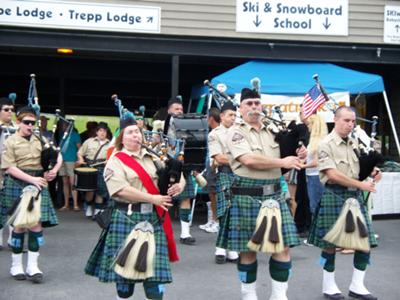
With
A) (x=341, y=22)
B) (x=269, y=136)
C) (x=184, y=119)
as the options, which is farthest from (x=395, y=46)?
(x=269, y=136)

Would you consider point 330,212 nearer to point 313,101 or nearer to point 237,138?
point 237,138

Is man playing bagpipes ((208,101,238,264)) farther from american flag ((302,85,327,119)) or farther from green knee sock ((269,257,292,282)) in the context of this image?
green knee sock ((269,257,292,282))

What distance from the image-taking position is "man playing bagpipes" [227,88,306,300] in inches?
169

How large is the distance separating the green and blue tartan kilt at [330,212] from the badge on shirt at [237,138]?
111cm

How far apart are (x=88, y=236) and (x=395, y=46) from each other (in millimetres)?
6004

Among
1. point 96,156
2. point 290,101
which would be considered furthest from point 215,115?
point 96,156

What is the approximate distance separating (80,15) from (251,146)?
5690 mm

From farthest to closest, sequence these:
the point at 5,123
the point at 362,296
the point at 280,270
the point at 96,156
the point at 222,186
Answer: the point at 96,156 < the point at 5,123 < the point at 222,186 < the point at 362,296 < the point at 280,270

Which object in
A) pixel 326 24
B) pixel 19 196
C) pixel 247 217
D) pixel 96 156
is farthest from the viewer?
pixel 326 24

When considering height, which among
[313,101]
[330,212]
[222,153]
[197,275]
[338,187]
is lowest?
[197,275]

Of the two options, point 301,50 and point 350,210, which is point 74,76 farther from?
point 350,210

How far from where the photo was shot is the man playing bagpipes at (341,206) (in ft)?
15.8

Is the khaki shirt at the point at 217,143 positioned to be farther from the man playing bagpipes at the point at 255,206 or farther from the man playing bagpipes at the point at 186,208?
the man playing bagpipes at the point at 255,206

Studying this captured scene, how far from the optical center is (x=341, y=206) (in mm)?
4965
